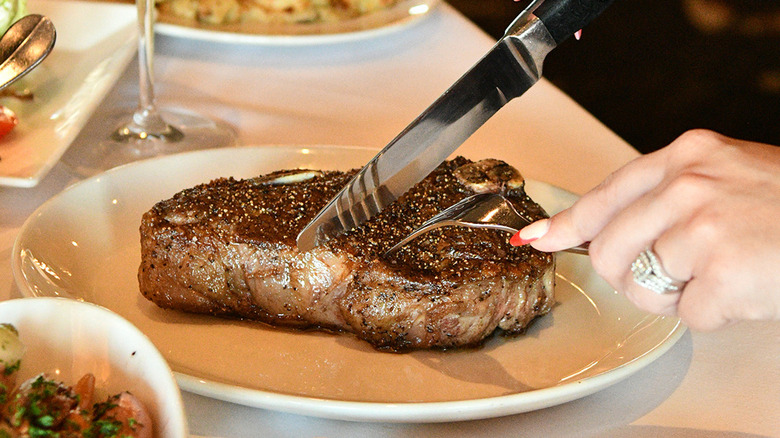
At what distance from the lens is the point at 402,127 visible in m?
2.50

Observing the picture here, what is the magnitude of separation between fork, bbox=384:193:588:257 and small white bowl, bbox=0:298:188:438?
62cm

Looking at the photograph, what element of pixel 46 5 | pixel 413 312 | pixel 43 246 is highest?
pixel 46 5

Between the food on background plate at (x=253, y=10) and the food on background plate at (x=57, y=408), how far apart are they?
6.58ft

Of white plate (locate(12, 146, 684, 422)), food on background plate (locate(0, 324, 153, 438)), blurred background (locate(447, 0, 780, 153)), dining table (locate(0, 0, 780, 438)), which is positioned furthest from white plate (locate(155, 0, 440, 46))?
blurred background (locate(447, 0, 780, 153))

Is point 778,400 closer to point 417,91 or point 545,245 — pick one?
point 545,245

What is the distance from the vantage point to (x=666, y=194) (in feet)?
3.76

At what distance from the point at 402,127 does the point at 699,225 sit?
1.49 metres

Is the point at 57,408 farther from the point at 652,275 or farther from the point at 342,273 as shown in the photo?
the point at 652,275

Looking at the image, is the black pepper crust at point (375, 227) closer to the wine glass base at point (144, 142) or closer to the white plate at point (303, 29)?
the wine glass base at point (144, 142)

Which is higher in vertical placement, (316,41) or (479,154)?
(316,41)

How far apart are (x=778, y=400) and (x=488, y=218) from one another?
0.70 metres

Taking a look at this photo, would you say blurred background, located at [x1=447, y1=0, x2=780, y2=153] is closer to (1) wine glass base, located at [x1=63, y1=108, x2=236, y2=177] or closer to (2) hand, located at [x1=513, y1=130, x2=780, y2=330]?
(1) wine glass base, located at [x1=63, y1=108, x2=236, y2=177]

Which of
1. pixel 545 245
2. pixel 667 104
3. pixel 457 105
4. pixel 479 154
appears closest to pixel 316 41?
pixel 479 154

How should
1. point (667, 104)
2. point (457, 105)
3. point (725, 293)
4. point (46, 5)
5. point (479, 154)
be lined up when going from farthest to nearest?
point (667, 104), point (46, 5), point (479, 154), point (457, 105), point (725, 293)
